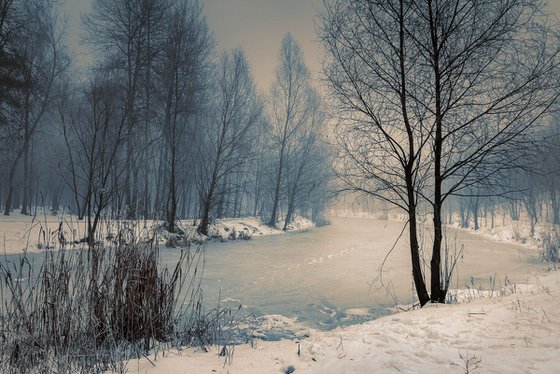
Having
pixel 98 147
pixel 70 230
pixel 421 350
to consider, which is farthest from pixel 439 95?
pixel 98 147

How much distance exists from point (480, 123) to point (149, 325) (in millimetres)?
4844

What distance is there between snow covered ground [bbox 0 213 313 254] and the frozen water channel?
4.61ft

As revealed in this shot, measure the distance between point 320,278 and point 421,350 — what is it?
5.55m

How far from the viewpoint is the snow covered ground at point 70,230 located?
11.6 ft

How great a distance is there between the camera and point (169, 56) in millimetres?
13695

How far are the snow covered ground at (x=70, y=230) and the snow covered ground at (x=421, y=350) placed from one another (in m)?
1.59

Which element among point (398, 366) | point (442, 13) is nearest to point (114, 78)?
point (442, 13)

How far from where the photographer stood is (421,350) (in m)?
2.47

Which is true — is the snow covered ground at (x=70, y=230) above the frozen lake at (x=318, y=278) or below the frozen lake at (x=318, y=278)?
above

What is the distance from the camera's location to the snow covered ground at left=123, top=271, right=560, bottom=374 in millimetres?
2182

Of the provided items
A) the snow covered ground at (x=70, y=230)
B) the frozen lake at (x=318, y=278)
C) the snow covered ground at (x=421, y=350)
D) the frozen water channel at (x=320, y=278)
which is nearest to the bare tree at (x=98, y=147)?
the snow covered ground at (x=70, y=230)

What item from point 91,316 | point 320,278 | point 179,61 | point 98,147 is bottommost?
point 320,278

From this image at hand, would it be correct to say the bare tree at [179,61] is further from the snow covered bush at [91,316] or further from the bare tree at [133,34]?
the snow covered bush at [91,316]

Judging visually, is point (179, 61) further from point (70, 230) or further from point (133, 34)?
point (70, 230)
